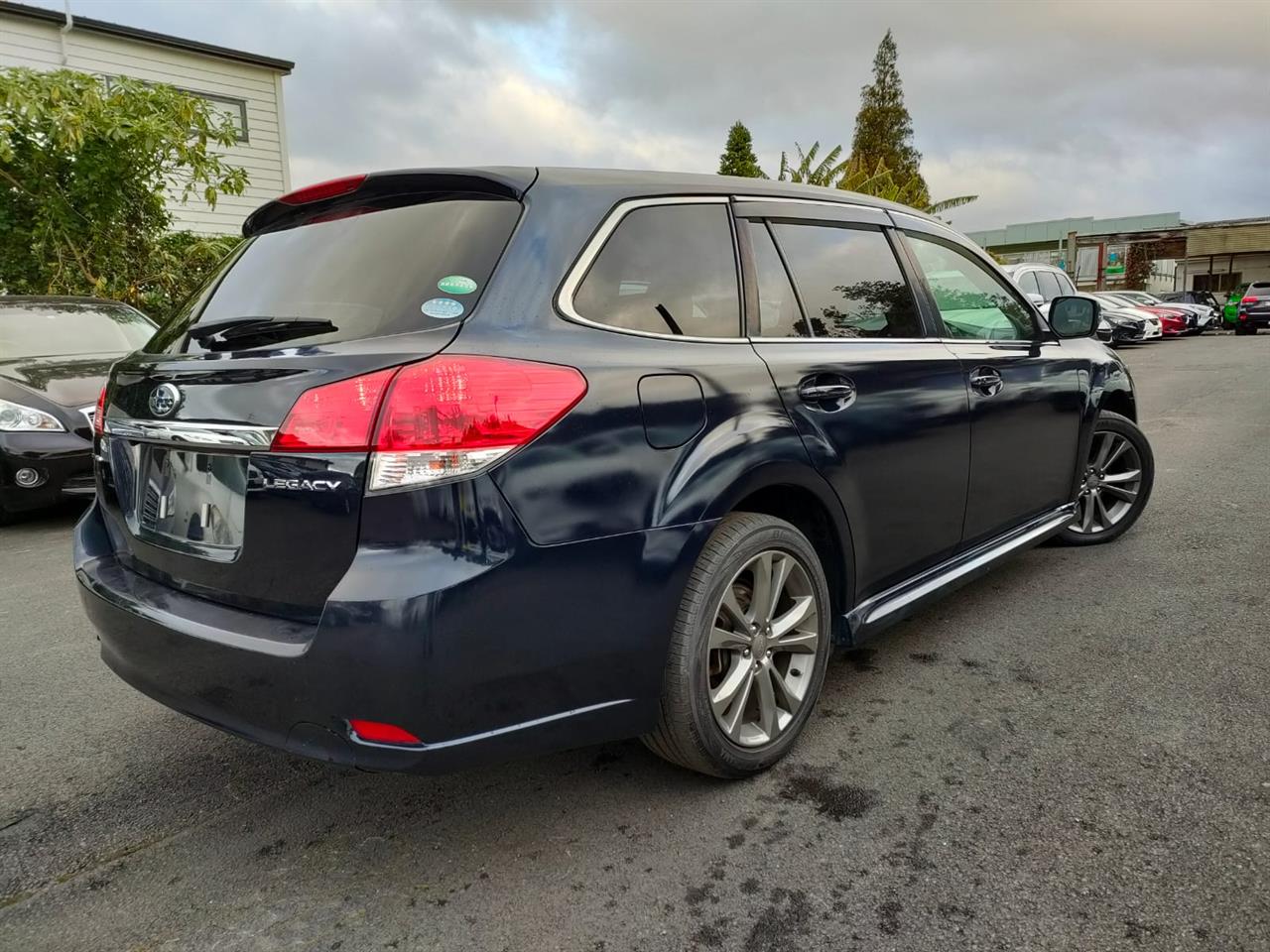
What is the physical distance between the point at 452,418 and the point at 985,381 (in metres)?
2.27

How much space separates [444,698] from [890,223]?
94.8 inches

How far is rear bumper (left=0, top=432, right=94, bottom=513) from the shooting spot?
5461 millimetres

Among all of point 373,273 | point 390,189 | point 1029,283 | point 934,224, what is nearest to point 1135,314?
point 1029,283

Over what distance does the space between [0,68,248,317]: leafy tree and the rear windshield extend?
28.4ft

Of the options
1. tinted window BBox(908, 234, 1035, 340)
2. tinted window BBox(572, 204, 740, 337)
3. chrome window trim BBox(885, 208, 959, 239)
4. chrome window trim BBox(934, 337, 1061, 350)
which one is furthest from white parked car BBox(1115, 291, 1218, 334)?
tinted window BBox(572, 204, 740, 337)

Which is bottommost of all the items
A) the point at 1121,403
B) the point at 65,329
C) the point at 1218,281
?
the point at 1121,403

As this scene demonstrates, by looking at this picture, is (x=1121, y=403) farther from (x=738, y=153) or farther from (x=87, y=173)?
(x=738, y=153)

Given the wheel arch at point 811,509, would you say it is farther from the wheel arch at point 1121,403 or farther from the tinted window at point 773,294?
the wheel arch at point 1121,403

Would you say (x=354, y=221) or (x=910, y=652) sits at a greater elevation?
(x=354, y=221)

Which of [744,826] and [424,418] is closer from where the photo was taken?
[424,418]

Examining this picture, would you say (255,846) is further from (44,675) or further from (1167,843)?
(1167,843)

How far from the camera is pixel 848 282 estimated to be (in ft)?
9.85

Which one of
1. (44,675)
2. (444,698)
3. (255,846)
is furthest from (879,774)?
(44,675)

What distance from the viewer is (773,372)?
2480 mm
